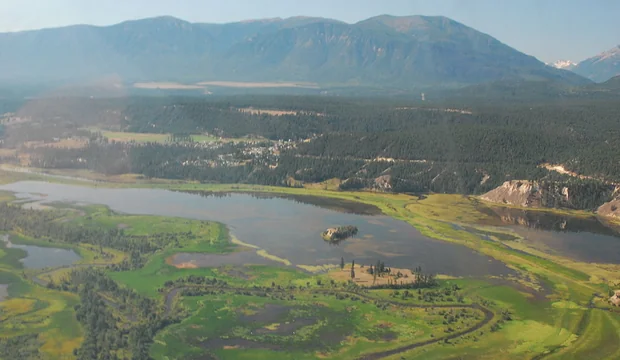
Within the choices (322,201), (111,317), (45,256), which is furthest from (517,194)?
(111,317)

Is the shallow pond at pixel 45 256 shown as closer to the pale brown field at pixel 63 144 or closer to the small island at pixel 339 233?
the small island at pixel 339 233

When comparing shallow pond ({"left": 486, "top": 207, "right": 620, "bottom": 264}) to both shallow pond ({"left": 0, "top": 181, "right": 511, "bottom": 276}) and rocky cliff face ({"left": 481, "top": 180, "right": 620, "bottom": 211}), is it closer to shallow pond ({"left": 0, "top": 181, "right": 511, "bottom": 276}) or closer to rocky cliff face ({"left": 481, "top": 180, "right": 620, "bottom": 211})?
rocky cliff face ({"left": 481, "top": 180, "right": 620, "bottom": 211})

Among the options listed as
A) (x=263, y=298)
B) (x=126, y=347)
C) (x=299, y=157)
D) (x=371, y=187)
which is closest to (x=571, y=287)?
(x=263, y=298)

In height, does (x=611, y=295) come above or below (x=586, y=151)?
below

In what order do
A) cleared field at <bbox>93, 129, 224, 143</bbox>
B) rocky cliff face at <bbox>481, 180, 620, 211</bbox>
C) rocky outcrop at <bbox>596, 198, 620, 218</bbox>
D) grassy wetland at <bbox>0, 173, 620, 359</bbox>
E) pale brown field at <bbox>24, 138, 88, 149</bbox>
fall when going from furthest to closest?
cleared field at <bbox>93, 129, 224, 143</bbox>, pale brown field at <bbox>24, 138, 88, 149</bbox>, rocky cliff face at <bbox>481, 180, 620, 211</bbox>, rocky outcrop at <bbox>596, 198, 620, 218</bbox>, grassy wetland at <bbox>0, 173, 620, 359</bbox>

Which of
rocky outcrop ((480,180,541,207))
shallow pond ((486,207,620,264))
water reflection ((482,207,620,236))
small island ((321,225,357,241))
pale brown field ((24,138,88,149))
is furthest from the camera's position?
pale brown field ((24,138,88,149))

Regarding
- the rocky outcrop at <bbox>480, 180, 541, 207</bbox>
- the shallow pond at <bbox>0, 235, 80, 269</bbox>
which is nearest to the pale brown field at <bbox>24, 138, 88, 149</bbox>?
the shallow pond at <bbox>0, 235, 80, 269</bbox>

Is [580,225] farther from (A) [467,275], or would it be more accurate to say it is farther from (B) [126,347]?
(B) [126,347]

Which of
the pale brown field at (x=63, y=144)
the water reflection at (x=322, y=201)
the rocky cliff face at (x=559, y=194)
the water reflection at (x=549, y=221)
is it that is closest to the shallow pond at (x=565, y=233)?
the water reflection at (x=549, y=221)
